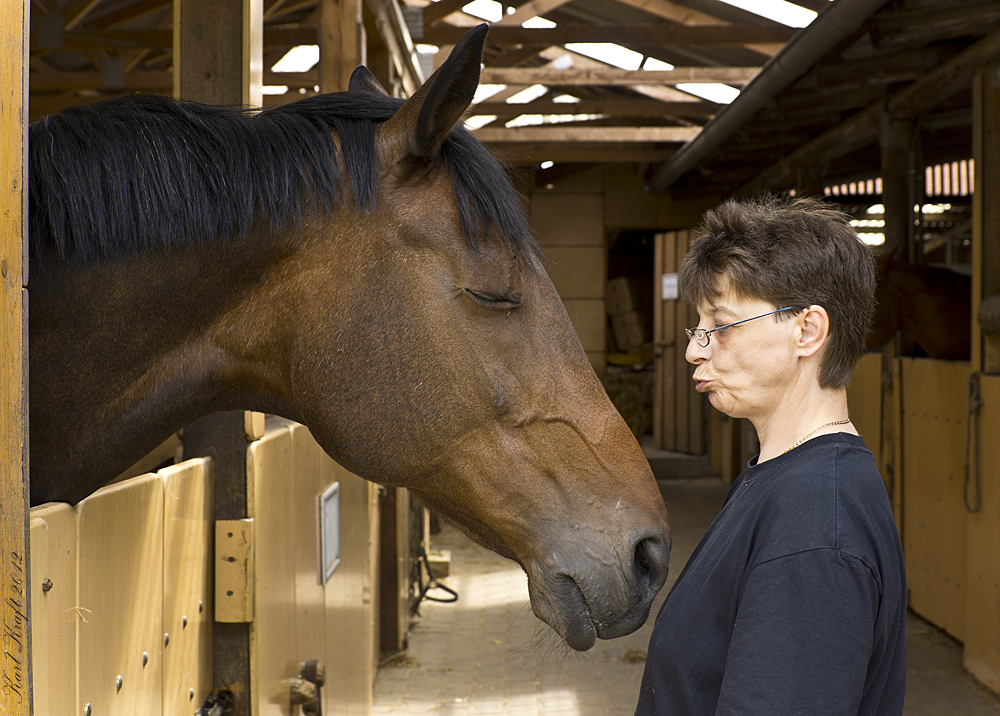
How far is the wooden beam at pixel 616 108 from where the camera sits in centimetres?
754

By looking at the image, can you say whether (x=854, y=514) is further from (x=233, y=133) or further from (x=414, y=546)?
(x=414, y=546)

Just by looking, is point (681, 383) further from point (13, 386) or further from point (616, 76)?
point (13, 386)

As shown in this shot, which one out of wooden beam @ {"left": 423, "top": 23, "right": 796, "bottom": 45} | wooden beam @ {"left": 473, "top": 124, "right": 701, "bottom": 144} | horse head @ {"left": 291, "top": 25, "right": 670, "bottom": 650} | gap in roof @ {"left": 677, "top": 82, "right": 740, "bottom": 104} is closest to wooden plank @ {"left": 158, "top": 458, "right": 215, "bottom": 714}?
horse head @ {"left": 291, "top": 25, "right": 670, "bottom": 650}

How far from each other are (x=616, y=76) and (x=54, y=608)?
6.29 metres

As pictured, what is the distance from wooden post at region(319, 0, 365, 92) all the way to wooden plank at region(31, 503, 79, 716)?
6.80 ft

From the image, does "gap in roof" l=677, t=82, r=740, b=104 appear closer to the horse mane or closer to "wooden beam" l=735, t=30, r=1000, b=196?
"wooden beam" l=735, t=30, r=1000, b=196

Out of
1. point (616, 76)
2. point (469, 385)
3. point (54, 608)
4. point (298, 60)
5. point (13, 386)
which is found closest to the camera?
point (13, 386)

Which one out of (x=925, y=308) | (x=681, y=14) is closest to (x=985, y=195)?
(x=925, y=308)

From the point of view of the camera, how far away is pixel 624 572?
1.24 meters

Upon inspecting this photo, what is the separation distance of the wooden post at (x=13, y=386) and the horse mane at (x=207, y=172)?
28 centimetres

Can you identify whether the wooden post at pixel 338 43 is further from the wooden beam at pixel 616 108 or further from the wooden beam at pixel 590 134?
the wooden beam at pixel 590 134

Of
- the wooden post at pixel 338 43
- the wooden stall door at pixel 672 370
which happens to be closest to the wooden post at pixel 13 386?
the wooden post at pixel 338 43

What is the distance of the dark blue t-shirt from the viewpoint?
3.00 ft

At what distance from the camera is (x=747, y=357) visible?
113 centimetres
